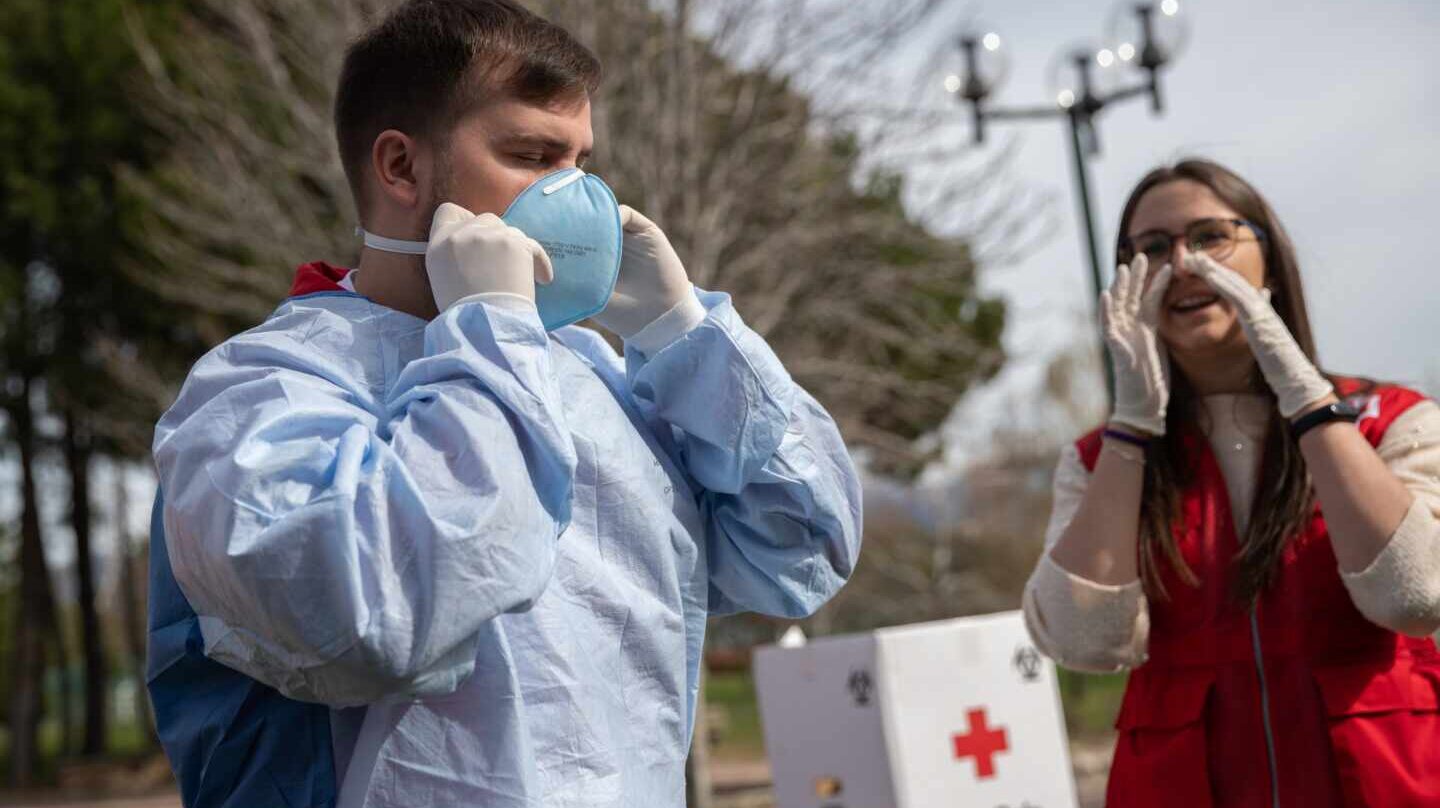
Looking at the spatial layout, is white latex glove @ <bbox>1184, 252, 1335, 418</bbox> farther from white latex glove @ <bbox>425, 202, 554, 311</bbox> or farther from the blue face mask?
white latex glove @ <bbox>425, 202, 554, 311</bbox>

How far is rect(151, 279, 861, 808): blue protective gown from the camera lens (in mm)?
1449

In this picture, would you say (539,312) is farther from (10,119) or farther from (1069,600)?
(10,119)

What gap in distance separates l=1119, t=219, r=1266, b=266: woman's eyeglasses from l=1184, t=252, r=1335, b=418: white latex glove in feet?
0.37

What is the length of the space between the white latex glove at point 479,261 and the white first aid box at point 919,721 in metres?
3.88

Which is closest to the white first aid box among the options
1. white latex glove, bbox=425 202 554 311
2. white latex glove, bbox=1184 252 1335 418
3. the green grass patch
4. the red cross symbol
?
the red cross symbol

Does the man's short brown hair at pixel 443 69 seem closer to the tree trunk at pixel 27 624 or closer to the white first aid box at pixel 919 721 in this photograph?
the white first aid box at pixel 919 721

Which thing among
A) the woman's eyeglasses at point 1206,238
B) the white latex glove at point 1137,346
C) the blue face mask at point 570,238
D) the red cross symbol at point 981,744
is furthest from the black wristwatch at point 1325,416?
the red cross symbol at point 981,744

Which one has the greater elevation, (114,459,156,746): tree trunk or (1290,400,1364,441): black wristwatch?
(1290,400,1364,441): black wristwatch

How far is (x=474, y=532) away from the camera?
1.46 m

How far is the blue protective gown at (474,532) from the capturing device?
57.1 inches

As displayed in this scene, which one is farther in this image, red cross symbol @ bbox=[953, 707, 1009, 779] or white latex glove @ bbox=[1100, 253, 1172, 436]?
red cross symbol @ bbox=[953, 707, 1009, 779]

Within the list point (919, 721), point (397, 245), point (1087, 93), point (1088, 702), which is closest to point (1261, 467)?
point (397, 245)

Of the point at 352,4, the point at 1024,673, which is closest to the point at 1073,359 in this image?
the point at 352,4

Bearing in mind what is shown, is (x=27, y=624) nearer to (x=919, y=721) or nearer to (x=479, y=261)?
(x=919, y=721)
